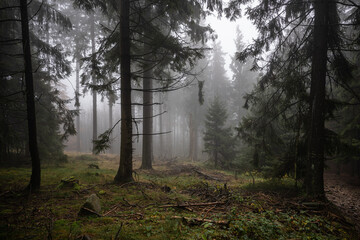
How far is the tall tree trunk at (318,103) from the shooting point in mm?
5684

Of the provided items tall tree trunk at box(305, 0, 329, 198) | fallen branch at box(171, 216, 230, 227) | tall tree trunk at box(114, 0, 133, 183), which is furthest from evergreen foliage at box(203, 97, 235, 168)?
fallen branch at box(171, 216, 230, 227)

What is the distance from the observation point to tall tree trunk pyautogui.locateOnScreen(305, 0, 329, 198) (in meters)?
5.68

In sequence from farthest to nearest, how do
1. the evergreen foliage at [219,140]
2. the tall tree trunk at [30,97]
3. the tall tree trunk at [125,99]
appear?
the evergreen foliage at [219,140] → the tall tree trunk at [125,99] → the tall tree trunk at [30,97]

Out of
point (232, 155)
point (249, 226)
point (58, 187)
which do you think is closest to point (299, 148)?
point (249, 226)

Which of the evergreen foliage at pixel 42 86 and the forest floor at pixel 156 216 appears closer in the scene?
the forest floor at pixel 156 216

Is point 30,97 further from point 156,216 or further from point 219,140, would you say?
point 219,140

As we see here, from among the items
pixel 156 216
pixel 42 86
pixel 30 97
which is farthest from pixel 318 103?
pixel 42 86

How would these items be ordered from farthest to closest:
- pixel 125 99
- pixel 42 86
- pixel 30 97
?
pixel 42 86, pixel 125 99, pixel 30 97

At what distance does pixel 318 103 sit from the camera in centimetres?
575

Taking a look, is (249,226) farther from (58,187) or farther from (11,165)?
(11,165)

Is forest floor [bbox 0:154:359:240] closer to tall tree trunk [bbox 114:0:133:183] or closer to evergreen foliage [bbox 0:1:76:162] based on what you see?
tall tree trunk [bbox 114:0:133:183]

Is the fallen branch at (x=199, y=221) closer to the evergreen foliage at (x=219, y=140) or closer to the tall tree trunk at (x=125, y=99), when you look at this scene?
the tall tree trunk at (x=125, y=99)

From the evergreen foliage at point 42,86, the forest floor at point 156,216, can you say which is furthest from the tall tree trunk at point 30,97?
the evergreen foliage at point 42,86

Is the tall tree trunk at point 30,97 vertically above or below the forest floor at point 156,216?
above
